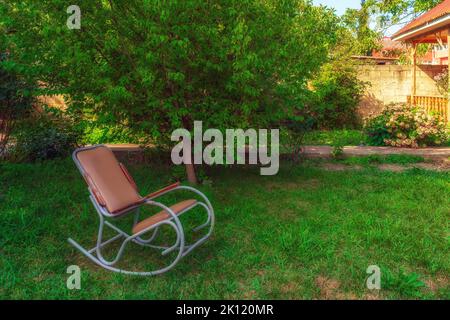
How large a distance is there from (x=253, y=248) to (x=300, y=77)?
259 centimetres

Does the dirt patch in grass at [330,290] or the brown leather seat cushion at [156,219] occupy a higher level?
the brown leather seat cushion at [156,219]

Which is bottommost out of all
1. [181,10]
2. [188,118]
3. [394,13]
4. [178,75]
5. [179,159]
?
[179,159]

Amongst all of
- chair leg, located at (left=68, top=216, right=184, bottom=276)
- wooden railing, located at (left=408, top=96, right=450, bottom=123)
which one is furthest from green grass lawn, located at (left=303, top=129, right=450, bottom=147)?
chair leg, located at (left=68, top=216, right=184, bottom=276)

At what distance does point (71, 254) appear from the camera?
3.81 meters

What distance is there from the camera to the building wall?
37.5 feet

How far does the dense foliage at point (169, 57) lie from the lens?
4562 millimetres

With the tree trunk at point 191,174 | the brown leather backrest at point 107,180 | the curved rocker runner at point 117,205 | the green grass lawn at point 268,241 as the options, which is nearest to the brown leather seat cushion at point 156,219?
the curved rocker runner at point 117,205

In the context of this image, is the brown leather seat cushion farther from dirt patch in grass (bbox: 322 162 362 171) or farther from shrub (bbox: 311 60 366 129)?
shrub (bbox: 311 60 366 129)

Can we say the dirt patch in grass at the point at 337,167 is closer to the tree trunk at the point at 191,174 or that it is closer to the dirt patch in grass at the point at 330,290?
the tree trunk at the point at 191,174

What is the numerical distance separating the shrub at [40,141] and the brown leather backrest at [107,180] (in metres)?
3.49

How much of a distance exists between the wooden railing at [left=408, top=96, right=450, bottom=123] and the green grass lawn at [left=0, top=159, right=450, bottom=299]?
198 inches

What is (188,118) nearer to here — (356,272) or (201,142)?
(201,142)

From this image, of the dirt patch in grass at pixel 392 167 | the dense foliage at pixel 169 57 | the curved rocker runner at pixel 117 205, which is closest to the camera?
the curved rocker runner at pixel 117 205

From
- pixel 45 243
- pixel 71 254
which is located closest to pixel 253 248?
pixel 71 254
